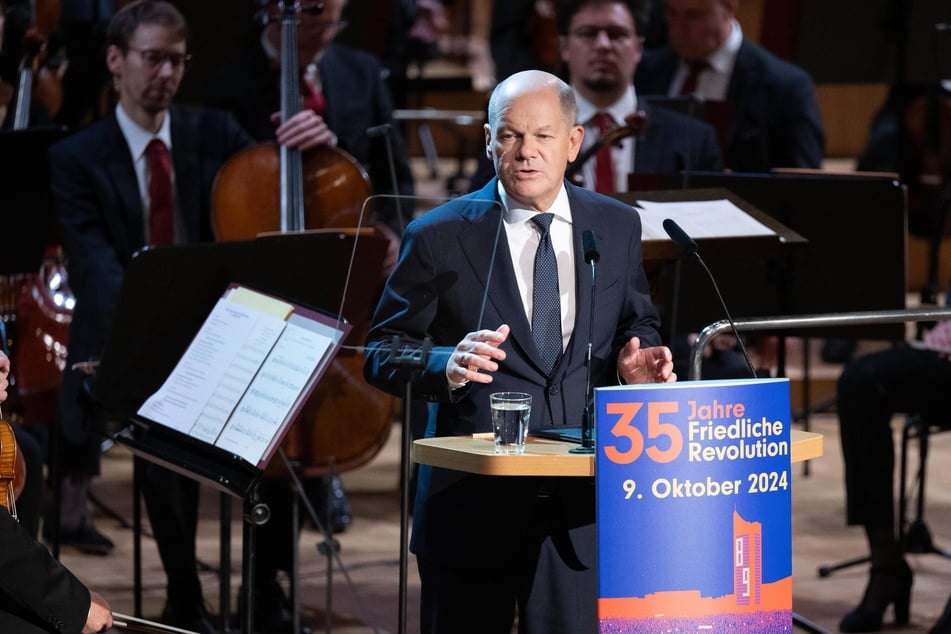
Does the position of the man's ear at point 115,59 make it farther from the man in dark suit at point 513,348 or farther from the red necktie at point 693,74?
the red necktie at point 693,74

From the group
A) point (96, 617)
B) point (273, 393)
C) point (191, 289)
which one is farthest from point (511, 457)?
point (191, 289)

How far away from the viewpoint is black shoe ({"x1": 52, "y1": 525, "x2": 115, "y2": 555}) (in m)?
4.87

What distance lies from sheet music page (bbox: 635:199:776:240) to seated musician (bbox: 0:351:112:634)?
1.40m

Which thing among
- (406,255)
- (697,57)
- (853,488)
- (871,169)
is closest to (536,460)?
(406,255)

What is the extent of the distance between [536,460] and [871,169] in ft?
14.8

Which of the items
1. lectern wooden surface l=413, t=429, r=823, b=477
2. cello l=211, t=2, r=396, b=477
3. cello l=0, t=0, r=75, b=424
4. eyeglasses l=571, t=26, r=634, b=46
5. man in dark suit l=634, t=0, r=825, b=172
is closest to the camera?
lectern wooden surface l=413, t=429, r=823, b=477

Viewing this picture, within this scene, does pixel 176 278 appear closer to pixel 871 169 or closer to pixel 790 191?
pixel 790 191

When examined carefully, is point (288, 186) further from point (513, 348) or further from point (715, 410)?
point (715, 410)

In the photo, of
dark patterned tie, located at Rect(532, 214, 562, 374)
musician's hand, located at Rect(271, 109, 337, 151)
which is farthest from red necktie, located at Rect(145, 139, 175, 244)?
dark patterned tie, located at Rect(532, 214, 562, 374)

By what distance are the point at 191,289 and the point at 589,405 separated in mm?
1068

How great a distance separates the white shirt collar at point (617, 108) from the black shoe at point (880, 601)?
1.51 meters

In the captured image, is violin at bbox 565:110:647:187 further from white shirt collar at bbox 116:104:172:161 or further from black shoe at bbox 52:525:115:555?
black shoe at bbox 52:525:115:555

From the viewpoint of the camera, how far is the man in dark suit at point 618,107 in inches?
180

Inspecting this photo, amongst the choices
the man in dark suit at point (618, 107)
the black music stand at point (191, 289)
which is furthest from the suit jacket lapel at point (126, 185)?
the man in dark suit at point (618, 107)
